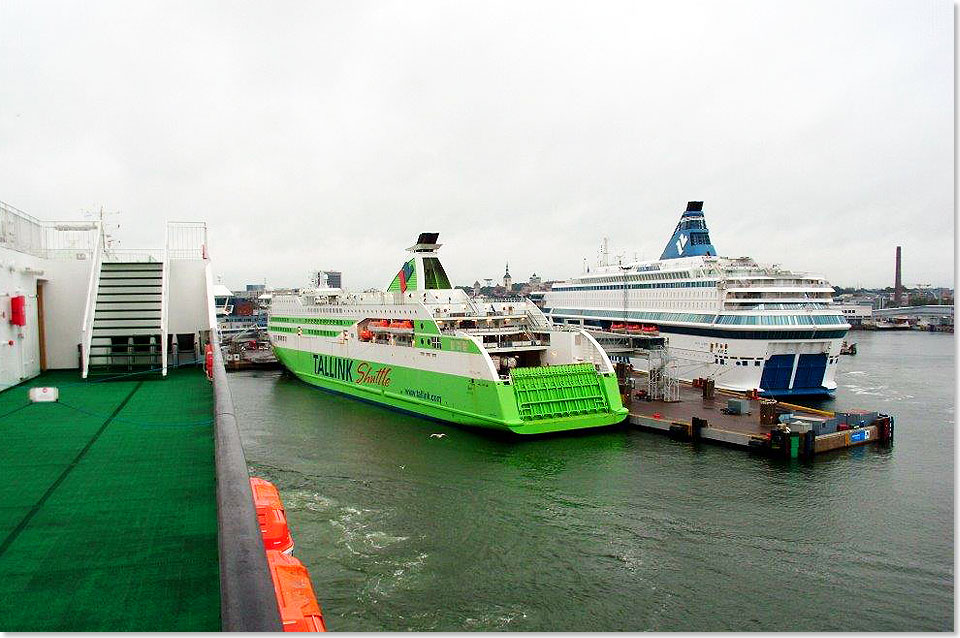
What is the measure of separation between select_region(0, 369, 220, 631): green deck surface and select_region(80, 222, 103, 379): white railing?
2134 millimetres

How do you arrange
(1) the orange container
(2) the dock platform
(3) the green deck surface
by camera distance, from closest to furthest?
(3) the green deck surface
(1) the orange container
(2) the dock platform

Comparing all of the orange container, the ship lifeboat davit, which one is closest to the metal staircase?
the ship lifeboat davit

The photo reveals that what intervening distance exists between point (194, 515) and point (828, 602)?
8822 millimetres

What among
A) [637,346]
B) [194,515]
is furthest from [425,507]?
[637,346]

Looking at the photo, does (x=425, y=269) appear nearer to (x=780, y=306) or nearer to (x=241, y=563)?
(x=780, y=306)

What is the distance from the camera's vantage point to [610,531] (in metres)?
11.2

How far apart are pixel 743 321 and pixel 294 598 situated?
22.3 m

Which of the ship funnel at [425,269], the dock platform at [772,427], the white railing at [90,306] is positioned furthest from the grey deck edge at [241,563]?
the ship funnel at [425,269]

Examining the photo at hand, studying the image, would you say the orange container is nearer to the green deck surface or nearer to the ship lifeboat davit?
the ship lifeboat davit

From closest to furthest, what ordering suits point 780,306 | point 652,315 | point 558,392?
point 558,392
point 780,306
point 652,315

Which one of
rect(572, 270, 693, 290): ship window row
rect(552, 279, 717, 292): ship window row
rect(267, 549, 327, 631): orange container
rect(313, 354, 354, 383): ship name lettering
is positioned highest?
rect(572, 270, 693, 290): ship window row

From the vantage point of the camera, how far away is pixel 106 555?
3.83 metres

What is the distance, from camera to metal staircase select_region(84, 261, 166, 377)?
10569mm

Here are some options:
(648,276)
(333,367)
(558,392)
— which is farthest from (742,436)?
(333,367)
